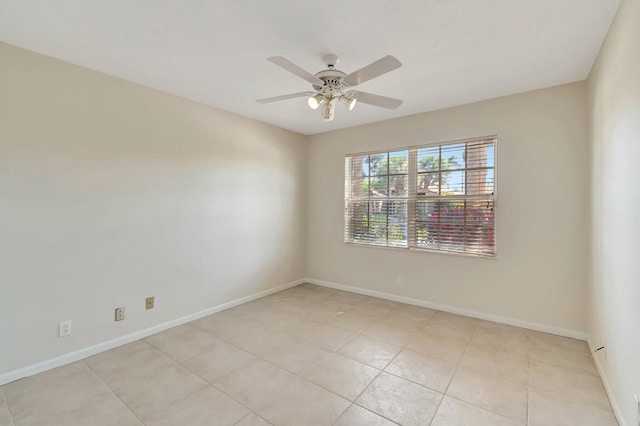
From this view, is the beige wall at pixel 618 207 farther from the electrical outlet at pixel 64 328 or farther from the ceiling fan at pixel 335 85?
the electrical outlet at pixel 64 328

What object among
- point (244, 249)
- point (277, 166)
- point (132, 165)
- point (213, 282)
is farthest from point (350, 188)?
point (132, 165)

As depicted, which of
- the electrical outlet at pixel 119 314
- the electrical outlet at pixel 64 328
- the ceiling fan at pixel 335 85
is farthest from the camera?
the electrical outlet at pixel 119 314

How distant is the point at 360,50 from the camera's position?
216 cm

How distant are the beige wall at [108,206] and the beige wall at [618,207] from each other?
356 centimetres

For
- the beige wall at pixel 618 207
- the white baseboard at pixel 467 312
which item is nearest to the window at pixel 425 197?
the white baseboard at pixel 467 312

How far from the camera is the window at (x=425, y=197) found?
130 inches

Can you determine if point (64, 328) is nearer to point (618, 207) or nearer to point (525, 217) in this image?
point (618, 207)

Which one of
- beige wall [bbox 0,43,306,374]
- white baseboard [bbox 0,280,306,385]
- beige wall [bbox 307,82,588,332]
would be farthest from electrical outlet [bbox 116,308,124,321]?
beige wall [bbox 307,82,588,332]

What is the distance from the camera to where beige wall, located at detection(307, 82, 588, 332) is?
280cm

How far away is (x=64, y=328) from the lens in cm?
A: 241

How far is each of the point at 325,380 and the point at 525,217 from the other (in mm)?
2615

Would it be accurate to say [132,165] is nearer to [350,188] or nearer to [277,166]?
[277,166]

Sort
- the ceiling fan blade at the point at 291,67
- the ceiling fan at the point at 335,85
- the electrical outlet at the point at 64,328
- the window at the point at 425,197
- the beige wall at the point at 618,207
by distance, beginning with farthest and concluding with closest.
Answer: the window at the point at 425,197 → the electrical outlet at the point at 64,328 → the ceiling fan at the point at 335,85 → the ceiling fan blade at the point at 291,67 → the beige wall at the point at 618,207

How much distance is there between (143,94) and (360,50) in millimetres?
2190
